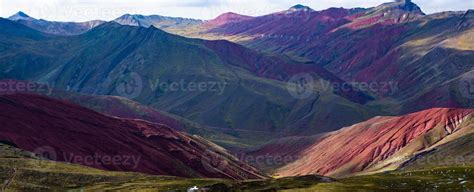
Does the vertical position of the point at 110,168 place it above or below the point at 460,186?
below

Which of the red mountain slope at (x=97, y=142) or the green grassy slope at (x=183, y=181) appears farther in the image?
the red mountain slope at (x=97, y=142)

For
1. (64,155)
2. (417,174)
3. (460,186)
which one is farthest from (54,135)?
(460,186)

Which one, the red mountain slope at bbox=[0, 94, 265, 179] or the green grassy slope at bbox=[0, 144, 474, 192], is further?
the red mountain slope at bbox=[0, 94, 265, 179]

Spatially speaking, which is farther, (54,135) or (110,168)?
(54,135)

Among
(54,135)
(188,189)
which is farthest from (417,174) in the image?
(54,135)

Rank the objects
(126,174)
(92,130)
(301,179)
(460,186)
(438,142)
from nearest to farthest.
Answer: (460,186), (301,179), (126,174), (92,130), (438,142)

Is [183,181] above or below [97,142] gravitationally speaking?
above

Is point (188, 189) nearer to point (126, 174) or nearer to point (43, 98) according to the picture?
point (126, 174)

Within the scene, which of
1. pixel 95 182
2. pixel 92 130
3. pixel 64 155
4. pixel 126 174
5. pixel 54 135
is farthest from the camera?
pixel 92 130
